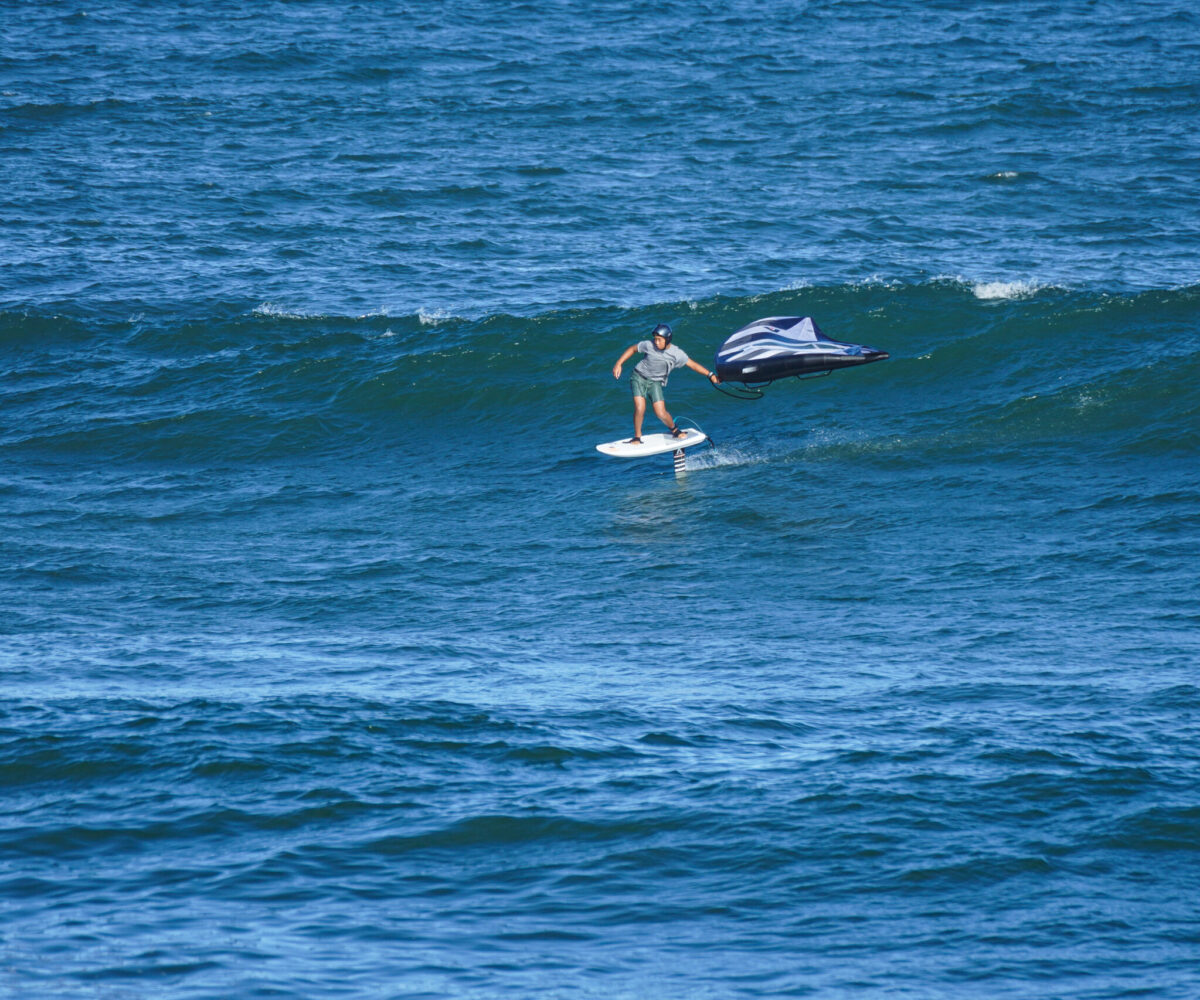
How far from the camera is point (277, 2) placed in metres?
47.0

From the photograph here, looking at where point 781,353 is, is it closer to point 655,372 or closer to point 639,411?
point 655,372

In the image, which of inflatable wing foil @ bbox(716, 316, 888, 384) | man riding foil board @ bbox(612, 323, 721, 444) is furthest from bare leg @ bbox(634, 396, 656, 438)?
inflatable wing foil @ bbox(716, 316, 888, 384)

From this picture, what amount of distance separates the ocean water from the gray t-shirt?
167 cm

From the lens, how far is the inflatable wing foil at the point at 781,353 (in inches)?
757

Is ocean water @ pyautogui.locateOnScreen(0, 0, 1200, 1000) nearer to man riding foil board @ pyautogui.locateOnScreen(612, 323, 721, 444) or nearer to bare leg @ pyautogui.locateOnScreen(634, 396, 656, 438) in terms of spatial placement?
bare leg @ pyautogui.locateOnScreen(634, 396, 656, 438)

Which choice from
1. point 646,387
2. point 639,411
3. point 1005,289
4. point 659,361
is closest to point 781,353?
point 659,361

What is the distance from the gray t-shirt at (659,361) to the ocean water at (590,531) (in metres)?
1.67

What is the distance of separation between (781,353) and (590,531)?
11.6ft

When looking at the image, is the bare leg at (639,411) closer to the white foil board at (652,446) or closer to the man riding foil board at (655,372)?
the man riding foil board at (655,372)

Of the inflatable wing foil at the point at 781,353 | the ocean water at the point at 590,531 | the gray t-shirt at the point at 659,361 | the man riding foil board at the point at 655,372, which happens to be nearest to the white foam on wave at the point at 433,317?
the ocean water at the point at 590,531

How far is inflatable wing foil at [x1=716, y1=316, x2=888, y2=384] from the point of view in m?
19.2

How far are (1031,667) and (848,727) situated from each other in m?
2.35

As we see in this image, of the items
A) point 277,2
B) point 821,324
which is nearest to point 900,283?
point 821,324

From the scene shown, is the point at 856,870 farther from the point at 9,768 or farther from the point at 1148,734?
the point at 9,768
